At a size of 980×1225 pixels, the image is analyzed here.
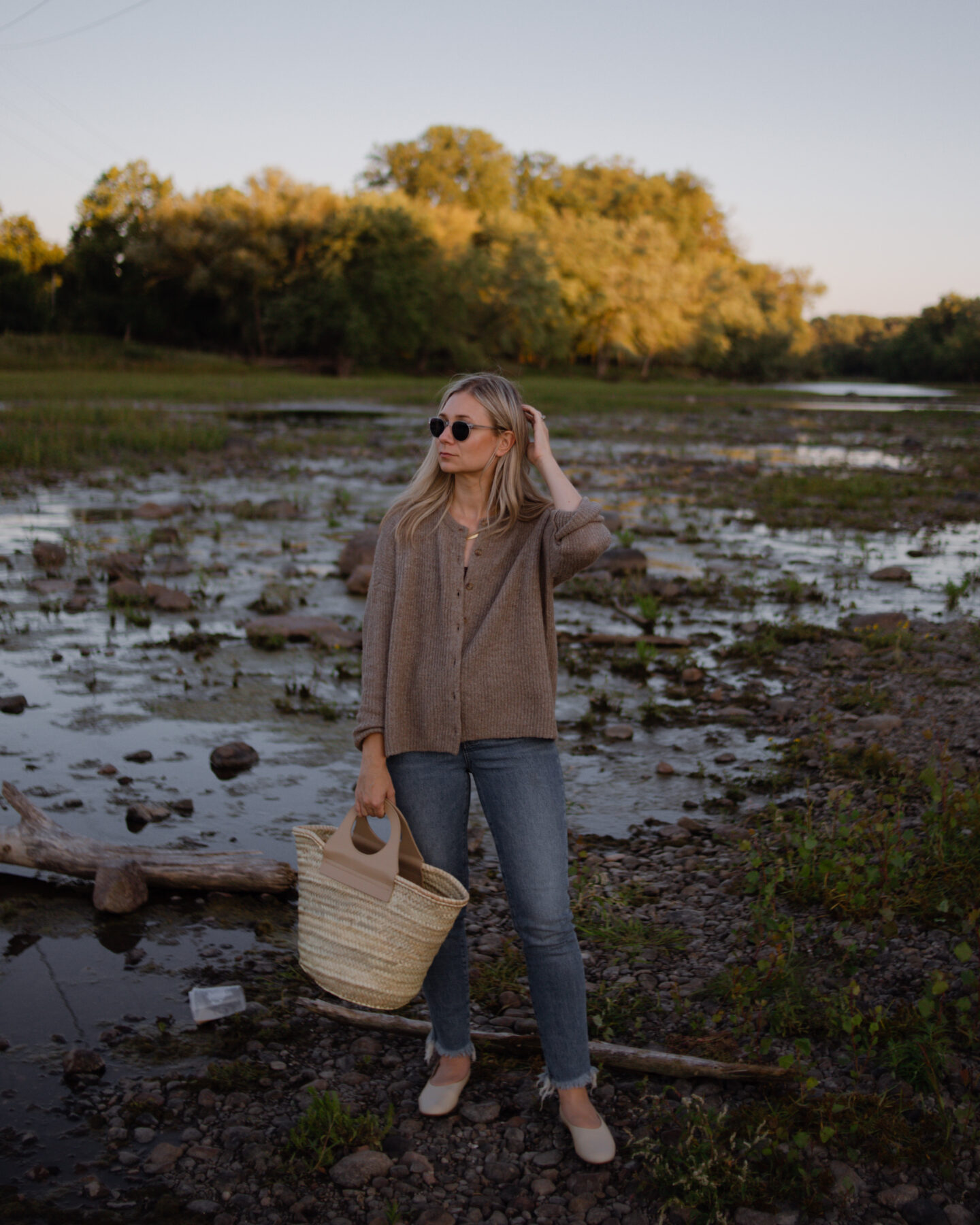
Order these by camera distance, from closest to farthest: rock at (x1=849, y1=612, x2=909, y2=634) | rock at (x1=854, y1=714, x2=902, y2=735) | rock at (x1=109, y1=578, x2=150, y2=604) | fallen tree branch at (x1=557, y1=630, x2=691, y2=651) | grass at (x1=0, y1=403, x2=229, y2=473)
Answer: rock at (x1=854, y1=714, x2=902, y2=735) < fallen tree branch at (x1=557, y1=630, x2=691, y2=651) < rock at (x1=849, y1=612, x2=909, y2=634) < rock at (x1=109, y1=578, x2=150, y2=604) < grass at (x1=0, y1=403, x2=229, y2=473)

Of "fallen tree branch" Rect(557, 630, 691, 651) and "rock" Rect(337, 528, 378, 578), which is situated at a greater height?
"rock" Rect(337, 528, 378, 578)

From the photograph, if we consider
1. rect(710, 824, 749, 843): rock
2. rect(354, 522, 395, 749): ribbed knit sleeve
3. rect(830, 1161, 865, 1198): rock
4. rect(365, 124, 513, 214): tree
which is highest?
rect(365, 124, 513, 214): tree

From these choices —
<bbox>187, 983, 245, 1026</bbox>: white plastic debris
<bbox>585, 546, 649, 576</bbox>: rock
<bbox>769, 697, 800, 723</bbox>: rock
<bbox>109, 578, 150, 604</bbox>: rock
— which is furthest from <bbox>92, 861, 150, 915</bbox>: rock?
<bbox>585, 546, 649, 576</bbox>: rock

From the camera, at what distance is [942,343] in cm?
10875

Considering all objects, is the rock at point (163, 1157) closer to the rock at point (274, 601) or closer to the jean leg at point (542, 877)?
the jean leg at point (542, 877)

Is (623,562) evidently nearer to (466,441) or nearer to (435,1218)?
(466,441)

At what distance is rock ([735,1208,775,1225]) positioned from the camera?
2787 millimetres

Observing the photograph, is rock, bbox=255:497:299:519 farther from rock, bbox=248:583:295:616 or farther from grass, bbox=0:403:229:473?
grass, bbox=0:403:229:473

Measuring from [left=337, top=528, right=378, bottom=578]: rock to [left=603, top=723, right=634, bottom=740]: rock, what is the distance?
15.5 feet

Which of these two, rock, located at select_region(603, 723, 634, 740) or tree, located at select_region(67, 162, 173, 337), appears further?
tree, located at select_region(67, 162, 173, 337)

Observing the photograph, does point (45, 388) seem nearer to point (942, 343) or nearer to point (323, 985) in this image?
point (323, 985)

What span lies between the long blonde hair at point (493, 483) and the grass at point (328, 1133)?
1.74 m

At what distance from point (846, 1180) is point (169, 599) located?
7.99m

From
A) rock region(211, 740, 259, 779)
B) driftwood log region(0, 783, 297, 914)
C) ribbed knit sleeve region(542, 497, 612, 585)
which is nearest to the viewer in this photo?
ribbed knit sleeve region(542, 497, 612, 585)
